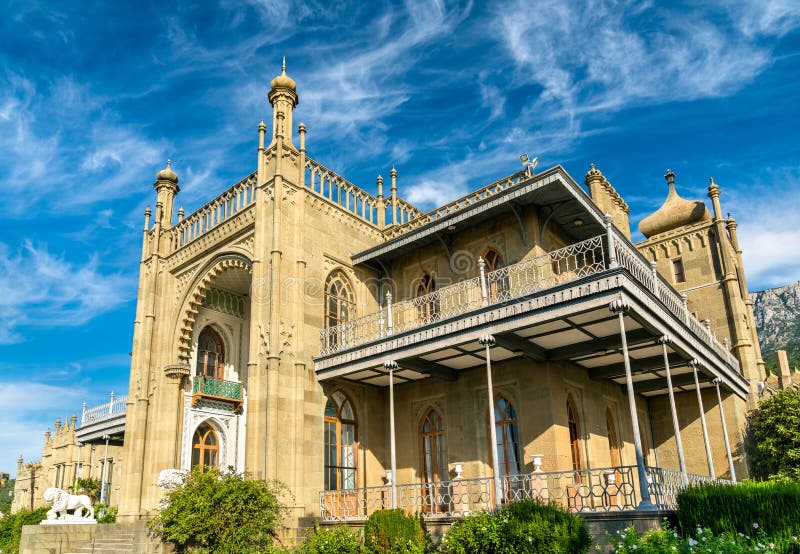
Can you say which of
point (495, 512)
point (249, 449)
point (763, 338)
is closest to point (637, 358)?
point (495, 512)

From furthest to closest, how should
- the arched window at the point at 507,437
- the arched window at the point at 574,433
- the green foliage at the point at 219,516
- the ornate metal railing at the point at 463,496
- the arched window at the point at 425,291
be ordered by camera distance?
the arched window at the point at 425,291 < the arched window at the point at 574,433 < the arched window at the point at 507,437 < the ornate metal railing at the point at 463,496 < the green foliage at the point at 219,516

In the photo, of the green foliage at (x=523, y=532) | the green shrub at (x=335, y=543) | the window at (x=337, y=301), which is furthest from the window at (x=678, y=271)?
the green shrub at (x=335, y=543)

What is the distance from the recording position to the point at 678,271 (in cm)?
2153

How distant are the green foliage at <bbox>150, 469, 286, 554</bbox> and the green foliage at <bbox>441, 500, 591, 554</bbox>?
469cm

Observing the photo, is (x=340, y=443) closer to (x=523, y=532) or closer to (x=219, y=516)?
(x=219, y=516)

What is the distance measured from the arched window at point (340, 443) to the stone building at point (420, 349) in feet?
0.18

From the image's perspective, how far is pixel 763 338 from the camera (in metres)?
72.2

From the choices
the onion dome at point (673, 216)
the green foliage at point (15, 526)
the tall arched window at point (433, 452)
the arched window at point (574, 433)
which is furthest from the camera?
the onion dome at point (673, 216)

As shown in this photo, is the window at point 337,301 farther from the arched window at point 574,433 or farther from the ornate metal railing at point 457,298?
the arched window at point 574,433

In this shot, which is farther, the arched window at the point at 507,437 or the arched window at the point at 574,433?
the arched window at the point at 574,433

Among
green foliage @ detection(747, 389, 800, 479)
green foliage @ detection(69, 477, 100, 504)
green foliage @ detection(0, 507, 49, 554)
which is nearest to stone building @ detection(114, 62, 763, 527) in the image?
green foliage @ detection(747, 389, 800, 479)

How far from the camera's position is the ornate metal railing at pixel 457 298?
43.4 ft

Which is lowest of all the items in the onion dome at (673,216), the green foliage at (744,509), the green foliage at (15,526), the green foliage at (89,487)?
the green foliage at (15,526)

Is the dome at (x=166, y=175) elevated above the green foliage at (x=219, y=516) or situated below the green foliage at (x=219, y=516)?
above
